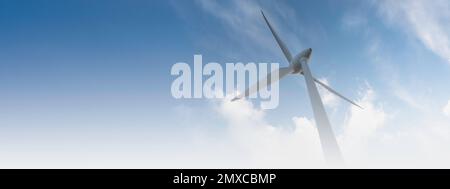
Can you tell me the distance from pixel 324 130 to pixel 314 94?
2699 millimetres

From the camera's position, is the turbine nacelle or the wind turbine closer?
the wind turbine

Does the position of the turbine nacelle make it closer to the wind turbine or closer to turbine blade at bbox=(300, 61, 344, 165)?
the wind turbine

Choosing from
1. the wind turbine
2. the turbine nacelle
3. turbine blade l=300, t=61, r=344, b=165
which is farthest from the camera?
the turbine nacelle

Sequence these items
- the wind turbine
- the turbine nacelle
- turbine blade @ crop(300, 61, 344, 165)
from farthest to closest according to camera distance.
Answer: the turbine nacelle < the wind turbine < turbine blade @ crop(300, 61, 344, 165)

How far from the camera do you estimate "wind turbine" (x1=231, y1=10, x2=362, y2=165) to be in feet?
39.7

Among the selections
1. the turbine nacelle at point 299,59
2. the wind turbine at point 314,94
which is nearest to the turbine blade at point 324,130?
the wind turbine at point 314,94

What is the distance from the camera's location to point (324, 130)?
13.6 meters

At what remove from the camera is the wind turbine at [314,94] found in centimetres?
1211

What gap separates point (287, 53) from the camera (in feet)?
77.9

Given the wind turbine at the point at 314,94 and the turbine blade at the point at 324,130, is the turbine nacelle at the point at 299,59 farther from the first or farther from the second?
the turbine blade at the point at 324,130

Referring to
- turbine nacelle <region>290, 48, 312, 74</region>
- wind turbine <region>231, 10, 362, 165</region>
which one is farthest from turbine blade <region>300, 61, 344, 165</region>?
turbine nacelle <region>290, 48, 312, 74</region>
